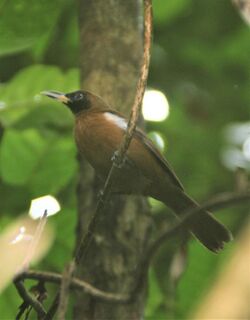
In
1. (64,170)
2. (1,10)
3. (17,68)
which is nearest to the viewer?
(1,10)

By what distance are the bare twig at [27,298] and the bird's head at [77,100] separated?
2282 mm

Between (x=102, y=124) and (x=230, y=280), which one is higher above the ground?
(x=230, y=280)

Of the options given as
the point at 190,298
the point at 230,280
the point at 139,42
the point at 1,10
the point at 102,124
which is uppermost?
the point at 230,280

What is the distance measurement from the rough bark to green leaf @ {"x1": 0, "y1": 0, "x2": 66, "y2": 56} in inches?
13.1

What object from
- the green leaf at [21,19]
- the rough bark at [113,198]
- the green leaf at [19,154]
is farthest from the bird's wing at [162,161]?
the green leaf at [21,19]

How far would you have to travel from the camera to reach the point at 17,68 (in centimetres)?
559

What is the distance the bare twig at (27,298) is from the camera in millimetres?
1903

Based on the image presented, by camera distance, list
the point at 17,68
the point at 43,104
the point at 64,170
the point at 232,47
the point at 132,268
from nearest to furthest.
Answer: the point at 132,268
the point at 64,170
the point at 43,104
the point at 17,68
the point at 232,47

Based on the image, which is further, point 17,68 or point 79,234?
point 17,68

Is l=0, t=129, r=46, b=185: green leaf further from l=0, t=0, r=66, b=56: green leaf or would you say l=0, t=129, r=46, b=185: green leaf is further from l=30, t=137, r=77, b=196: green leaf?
l=0, t=0, r=66, b=56: green leaf

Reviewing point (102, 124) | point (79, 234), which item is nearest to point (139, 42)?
point (102, 124)

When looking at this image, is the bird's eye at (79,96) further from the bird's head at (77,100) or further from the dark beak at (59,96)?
the dark beak at (59,96)

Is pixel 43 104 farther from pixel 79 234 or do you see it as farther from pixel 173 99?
pixel 173 99

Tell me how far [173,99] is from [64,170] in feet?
7.77
